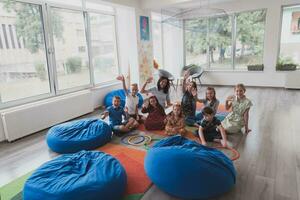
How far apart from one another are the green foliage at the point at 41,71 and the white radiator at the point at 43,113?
514 millimetres

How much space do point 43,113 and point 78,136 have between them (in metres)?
1.39

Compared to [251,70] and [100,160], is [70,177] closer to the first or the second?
[100,160]

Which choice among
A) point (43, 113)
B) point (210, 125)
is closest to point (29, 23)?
point (43, 113)

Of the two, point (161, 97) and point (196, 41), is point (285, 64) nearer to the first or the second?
point (196, 41)

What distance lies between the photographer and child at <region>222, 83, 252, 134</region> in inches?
144

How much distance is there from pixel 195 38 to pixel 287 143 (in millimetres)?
6011

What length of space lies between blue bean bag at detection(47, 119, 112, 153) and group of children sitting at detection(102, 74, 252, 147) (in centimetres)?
28

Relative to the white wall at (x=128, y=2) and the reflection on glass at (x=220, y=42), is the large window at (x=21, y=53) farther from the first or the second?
the reflection on glass at (x=220, y=42)

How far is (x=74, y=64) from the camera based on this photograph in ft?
17.3

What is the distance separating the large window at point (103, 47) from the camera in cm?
576

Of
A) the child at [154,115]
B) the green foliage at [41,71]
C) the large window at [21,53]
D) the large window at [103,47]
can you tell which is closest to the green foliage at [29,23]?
the large window at [21,53]

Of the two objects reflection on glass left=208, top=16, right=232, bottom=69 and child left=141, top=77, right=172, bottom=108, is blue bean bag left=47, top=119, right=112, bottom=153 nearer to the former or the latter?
child left=141, top=77, right=172, bottom=108

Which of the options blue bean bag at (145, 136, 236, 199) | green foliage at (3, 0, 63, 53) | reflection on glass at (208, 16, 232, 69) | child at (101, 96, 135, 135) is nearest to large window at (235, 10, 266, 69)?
reflection on glass at (208, 16, 232, 69)

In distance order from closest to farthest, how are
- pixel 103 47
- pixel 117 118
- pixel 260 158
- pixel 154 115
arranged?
1. pixel 260 158
2. pixel 117 118
3. pixel 154 115
4. pixel 103 47
